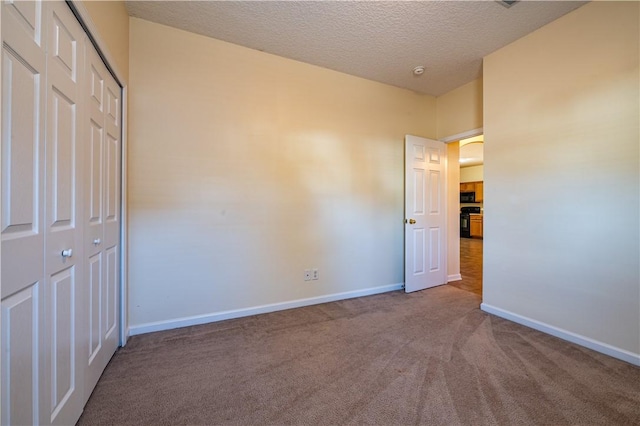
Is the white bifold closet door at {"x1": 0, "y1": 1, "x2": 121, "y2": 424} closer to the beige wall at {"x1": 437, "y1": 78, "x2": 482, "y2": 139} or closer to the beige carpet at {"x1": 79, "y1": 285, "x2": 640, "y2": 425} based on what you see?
the beige carpet at {"x1": 79, "y1": 285, "x2": 640, "y2": 425}

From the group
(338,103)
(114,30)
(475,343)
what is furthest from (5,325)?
(338,103)

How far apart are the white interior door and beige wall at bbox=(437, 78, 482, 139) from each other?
10.4 inches

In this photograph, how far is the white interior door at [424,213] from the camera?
3.48 meters

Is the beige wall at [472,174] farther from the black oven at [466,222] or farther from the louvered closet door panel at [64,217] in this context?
the louvered closet door panel at [64,217]

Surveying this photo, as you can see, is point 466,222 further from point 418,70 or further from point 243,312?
point 243,312

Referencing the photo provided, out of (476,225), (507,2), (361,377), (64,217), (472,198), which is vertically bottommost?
(361,377)

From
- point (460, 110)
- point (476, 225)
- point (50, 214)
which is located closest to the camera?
point (50, 214)

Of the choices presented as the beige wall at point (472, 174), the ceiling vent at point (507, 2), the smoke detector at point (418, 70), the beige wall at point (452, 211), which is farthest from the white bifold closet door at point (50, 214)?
the beige wall at point (472, 174)

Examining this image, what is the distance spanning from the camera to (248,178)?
106 inches

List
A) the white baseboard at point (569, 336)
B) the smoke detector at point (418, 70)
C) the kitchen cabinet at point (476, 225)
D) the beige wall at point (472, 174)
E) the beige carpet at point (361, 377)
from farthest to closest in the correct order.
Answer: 1. the beige wall at point (472, 174)
2. the kitchen cabinet at point (476, 225)
3. the smoke detector at point (418, 70)
4. the white baseboard at point (569, 336)
5. the beige carpet at point (361, 377)

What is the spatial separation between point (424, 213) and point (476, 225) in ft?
20.4

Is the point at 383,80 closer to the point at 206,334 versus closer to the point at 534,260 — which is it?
the point at 534,260

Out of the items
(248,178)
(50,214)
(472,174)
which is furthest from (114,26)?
(472,174)

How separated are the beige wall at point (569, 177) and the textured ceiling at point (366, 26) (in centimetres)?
31
